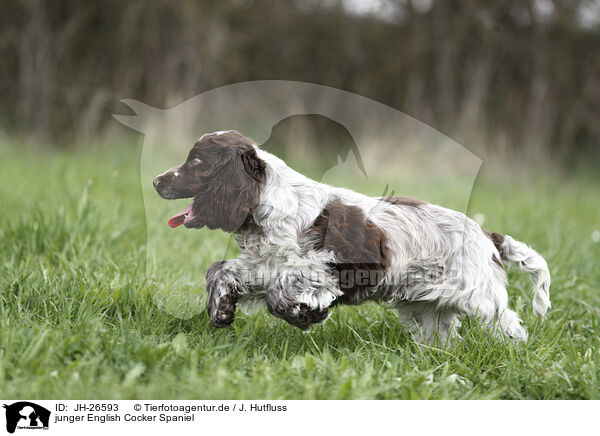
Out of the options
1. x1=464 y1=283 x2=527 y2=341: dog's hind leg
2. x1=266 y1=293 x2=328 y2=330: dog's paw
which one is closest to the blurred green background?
x1=464 y1=283 x2=527 y2=341: dog's hind leg

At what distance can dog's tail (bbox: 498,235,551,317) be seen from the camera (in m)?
3.34

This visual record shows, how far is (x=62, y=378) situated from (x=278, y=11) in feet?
43.8

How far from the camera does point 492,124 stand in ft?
33.9

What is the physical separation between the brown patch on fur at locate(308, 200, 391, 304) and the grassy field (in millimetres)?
437

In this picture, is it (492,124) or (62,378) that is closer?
(62,378)

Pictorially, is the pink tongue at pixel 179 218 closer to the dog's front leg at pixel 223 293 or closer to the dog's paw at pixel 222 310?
the dog's front leg at pixel 223 293

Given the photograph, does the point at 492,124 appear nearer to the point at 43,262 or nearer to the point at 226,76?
the point at 226,76

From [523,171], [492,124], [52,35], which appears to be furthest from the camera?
[52,35]

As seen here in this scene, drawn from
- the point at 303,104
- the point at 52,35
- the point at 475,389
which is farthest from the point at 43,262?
the point at 52,35

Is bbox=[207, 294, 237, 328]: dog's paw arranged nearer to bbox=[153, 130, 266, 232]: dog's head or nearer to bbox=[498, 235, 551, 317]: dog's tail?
bbox=[153, 130, 266, 232]: dog's head

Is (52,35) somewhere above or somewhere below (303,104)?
above

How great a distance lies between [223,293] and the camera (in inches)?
117
